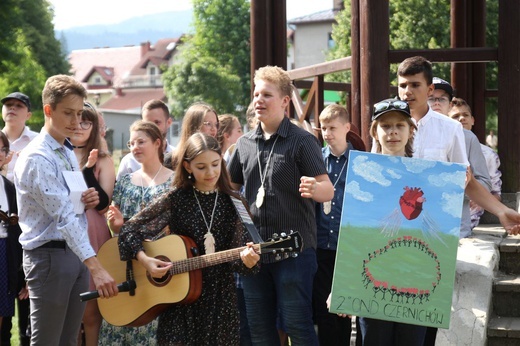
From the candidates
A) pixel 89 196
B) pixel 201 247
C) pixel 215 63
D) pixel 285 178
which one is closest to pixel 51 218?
pixel 89 196

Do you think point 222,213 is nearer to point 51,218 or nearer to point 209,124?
point 51,218

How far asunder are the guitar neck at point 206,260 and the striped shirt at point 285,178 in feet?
1.66

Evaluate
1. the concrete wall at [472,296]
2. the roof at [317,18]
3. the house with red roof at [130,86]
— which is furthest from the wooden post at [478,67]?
the house with red roof at [130,86]

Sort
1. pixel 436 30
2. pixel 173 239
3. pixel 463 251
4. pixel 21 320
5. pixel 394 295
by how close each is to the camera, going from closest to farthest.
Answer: pixel 394 295 → pixel 173 239 → pixel 463 251 → pixel 21 320 → pixel 436 30

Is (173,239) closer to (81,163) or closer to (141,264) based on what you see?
(141,264)

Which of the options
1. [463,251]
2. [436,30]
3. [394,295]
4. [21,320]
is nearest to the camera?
[394,295]

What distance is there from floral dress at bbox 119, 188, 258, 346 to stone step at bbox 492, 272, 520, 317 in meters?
2.08

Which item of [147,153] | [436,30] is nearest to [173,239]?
[147,153]

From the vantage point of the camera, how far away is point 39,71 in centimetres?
5150

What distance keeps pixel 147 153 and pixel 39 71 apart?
46.3m

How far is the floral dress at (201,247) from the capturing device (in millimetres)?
5754

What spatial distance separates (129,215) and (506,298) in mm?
2843

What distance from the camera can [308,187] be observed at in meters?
5.58

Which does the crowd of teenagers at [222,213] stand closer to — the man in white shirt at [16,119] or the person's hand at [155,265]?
the person's hand at [155,265]
